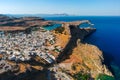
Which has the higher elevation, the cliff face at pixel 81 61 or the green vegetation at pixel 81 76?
the cliff face at pixel 81 61

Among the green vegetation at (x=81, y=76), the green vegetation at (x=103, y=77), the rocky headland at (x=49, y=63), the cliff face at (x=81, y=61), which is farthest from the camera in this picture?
the cliff face at (x=81, y=61)

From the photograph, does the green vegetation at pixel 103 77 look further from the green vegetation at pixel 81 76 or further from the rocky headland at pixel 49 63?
the green vegetation at pixel 81 76

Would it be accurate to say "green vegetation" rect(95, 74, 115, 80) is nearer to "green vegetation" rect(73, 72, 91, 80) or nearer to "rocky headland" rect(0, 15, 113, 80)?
"rocky headland" rect(0, 15, 113, 80)

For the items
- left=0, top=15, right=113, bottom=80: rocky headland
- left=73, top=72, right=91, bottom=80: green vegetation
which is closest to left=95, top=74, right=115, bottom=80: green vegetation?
left=0, top=15, right=113, bottom=80: rocky headland

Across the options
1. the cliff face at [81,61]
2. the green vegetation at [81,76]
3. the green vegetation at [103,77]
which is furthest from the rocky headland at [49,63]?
the green vegetation at [103,77]

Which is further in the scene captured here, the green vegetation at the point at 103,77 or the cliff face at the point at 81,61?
the cliff face at the point at 81,61

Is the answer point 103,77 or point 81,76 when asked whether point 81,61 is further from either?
point 103,77

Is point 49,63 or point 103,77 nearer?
point 103,77

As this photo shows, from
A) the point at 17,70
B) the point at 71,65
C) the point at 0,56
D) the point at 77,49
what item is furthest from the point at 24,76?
the point at 77,49

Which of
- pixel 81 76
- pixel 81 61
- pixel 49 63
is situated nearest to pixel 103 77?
pixel 81 76

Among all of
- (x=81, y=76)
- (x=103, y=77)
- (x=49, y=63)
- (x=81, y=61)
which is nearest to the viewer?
(x=103, y=77)

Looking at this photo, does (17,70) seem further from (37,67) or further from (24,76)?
(37,67)
